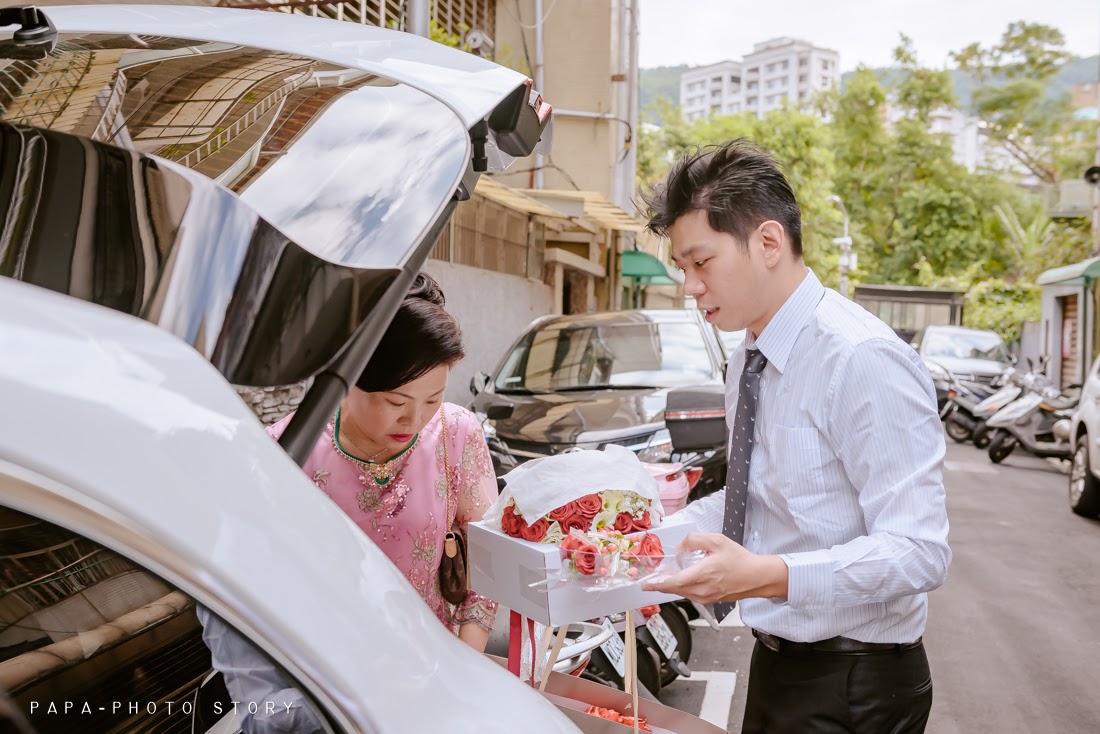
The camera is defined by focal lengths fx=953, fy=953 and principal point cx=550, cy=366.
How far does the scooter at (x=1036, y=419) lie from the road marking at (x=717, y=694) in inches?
341

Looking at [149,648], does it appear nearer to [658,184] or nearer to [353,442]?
[353,442]

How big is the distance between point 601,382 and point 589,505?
4.80m

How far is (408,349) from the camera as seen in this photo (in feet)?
6.85

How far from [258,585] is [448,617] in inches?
57.1

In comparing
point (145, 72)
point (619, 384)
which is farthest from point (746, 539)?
point (619, 384)

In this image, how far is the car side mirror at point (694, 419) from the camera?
16.1 feet

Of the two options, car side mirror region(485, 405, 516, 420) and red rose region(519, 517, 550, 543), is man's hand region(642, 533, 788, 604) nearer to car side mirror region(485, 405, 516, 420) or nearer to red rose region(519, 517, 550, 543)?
red rose region(519, 517, 550, 543)

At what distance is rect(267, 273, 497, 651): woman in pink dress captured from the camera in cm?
210

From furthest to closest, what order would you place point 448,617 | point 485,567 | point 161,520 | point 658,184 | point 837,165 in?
point 837,165 → point 448,617 → point 658,184 → point 485,567 → point 161,520

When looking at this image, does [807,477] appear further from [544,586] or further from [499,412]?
[499,412]

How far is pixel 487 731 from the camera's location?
1137mm

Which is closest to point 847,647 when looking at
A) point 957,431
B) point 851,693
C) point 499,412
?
point 851,693

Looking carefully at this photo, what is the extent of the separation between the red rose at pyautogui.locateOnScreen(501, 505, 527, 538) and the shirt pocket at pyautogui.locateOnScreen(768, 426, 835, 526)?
51cm

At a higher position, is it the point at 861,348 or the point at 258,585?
the point at 861,348
